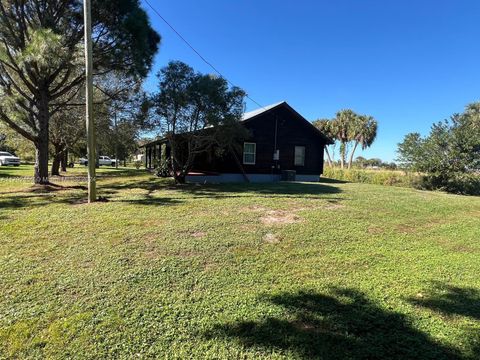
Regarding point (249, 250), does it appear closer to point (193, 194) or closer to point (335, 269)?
point (335, 269)

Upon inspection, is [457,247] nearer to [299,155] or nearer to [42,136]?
[299,155]

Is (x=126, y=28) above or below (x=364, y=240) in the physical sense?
above

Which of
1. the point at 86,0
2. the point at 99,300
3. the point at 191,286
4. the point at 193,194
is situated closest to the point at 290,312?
the point at 191,286

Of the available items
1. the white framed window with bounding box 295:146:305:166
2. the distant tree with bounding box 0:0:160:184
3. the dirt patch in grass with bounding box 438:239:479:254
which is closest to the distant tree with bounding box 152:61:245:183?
the distant tree with bounding box 0:0:160:184

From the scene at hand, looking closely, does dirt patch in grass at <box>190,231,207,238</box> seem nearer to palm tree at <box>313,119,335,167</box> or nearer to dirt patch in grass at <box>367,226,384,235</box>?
dirt patch in grass at <box>367,226,384,235</box>

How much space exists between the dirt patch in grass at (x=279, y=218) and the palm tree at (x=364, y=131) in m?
38.9


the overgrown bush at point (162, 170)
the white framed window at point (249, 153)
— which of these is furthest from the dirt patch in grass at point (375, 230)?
the overgrown bush at point (162, 170)

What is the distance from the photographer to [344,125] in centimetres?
4481

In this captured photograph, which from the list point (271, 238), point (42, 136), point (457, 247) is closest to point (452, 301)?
point (457, 247)

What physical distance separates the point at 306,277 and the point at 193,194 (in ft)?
22.0

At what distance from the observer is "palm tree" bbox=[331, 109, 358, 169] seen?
44406 mm

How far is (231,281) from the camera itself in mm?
4312

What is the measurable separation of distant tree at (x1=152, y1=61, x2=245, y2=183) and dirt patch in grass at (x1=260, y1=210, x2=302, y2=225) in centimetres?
579

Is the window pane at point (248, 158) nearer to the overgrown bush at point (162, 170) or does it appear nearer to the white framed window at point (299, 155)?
the white framed window at point (299, 155)
